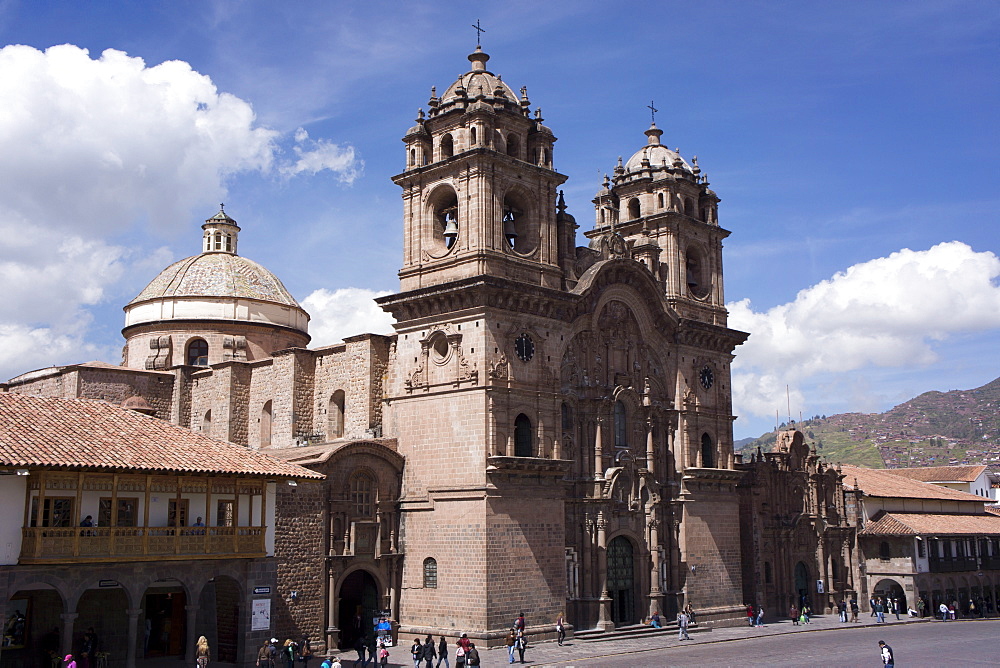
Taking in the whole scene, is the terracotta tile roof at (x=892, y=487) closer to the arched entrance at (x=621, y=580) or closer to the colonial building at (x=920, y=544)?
the colonial building at (x=920, y=544)

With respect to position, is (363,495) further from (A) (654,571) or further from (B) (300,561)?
(A) (654,571)

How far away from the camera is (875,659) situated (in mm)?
35500

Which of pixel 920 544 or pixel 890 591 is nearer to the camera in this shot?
pixel 920 544

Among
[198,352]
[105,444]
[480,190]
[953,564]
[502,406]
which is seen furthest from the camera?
[953,564]

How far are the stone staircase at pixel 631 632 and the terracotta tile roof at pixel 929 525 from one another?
18879 millimetres

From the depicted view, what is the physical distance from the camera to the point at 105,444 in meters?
29.5

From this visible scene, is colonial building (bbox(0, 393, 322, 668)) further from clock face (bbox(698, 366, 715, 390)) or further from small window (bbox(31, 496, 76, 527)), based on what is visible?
clock face (bbox(698, 366, 715, 390))

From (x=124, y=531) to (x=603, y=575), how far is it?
20.9 metres

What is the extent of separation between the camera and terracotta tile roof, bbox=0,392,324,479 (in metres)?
27.6

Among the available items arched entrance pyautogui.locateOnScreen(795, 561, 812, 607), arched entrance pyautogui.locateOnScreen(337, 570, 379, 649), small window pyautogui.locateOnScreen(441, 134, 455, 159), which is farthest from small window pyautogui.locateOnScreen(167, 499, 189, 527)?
arched entrance pyautogui.locateOnScreen(795, 561, 812, 607)

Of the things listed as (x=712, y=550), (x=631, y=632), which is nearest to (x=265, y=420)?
(x=631, y=632)

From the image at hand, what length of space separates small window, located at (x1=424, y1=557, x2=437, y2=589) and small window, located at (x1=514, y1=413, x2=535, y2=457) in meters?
5.46

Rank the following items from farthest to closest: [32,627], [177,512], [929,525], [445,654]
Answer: [929,525]
[445,654]
[32,627]
[177,512]

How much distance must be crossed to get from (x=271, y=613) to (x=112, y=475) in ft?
23.6
